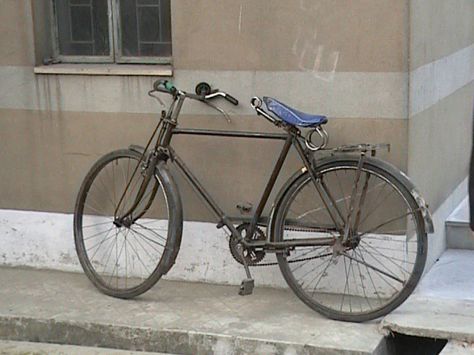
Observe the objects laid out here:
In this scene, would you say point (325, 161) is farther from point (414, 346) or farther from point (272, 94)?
point (414, 346)

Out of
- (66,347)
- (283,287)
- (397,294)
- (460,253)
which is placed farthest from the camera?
(460,253)

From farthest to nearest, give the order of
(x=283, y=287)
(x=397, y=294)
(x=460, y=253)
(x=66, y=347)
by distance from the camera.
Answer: (x=460, y=253)
(x=283, y=287)
(x=66, y=347)
(x=397, y=294)

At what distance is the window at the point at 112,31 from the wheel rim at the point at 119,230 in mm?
729

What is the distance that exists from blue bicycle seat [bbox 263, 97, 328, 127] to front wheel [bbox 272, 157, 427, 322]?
0.24 meters

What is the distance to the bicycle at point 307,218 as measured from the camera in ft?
16.1

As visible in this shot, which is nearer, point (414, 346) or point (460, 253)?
point (414, 346)

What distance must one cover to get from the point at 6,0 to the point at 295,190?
2.42 meters

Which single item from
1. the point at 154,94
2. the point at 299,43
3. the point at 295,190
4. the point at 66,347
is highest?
the point at 299,43

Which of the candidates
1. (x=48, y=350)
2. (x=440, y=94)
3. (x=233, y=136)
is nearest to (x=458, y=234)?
(x=440, y=94)

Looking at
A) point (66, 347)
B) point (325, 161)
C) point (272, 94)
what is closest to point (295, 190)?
point (325, 161)

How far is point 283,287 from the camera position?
18.1 ft

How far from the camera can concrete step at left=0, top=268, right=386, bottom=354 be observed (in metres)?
4.74

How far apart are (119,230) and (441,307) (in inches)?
83.9

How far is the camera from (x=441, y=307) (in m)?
4.99
